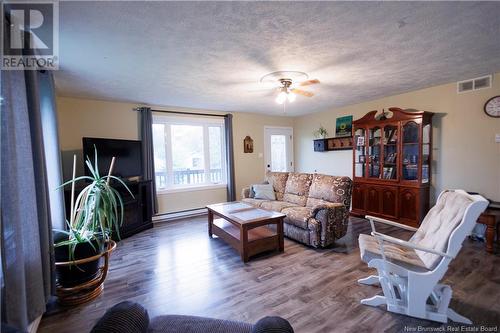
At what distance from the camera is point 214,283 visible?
238cm

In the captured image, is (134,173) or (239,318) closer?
(239,318)

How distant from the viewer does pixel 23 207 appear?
1.59m

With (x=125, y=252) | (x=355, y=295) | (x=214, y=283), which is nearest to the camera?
(x=355, y=295)

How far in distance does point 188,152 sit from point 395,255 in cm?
414

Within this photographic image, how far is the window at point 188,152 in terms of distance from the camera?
15.6 feet

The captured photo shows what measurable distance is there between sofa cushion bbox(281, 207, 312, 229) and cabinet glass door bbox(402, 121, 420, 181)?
6.35 feet

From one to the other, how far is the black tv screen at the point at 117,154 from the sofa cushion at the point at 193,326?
321cm

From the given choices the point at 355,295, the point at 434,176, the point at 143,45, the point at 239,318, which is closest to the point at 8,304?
the point at 239,318

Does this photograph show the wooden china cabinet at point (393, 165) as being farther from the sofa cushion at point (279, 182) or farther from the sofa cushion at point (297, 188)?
the sofa cushion at point (279, 182)

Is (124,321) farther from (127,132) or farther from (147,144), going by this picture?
(127,132)

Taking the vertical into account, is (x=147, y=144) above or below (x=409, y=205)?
above

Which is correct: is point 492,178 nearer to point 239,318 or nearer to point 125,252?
point 239,318

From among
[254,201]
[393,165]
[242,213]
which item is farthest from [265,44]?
[393,165]

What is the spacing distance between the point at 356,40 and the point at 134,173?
12.6 feet
